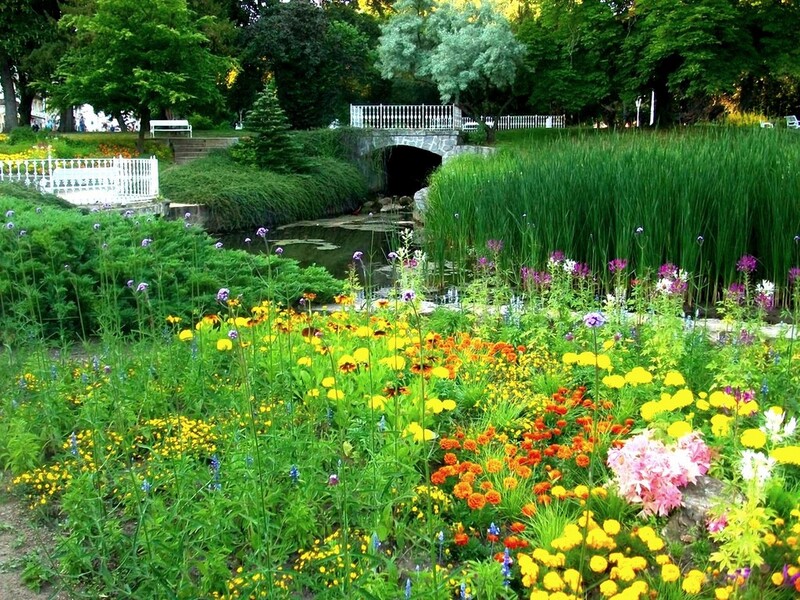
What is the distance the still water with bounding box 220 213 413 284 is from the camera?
422 inches

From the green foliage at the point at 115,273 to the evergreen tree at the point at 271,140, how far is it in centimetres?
1289

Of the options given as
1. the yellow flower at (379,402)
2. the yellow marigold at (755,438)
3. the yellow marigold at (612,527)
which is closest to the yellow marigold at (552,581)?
the yellow marigold at (612,527)

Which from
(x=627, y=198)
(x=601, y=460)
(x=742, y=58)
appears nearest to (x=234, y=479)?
(x=601, y=460)

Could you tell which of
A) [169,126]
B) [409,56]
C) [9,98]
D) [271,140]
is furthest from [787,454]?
[9,98]

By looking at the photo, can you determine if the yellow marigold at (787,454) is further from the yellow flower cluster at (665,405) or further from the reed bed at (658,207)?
the reed bed at (658,207)

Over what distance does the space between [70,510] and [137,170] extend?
A: 1257 cm

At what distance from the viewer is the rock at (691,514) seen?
7.30ft

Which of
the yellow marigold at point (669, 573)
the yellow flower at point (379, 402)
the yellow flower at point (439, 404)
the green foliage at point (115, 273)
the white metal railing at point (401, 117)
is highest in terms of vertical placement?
the white metal railing at point (401, 117)

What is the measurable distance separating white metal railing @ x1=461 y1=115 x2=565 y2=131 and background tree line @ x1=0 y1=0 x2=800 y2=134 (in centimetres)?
52

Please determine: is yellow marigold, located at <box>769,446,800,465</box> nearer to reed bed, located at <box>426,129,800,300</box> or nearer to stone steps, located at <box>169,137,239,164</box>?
reed bed, located at <box>426,129,800,300</box>

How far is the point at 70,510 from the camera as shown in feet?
7.65

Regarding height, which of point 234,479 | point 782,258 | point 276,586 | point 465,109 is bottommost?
point 276,586

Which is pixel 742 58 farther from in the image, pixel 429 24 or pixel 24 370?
pixel 24 370

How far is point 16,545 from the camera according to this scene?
2439 millimetres
